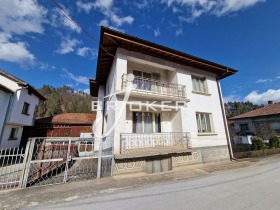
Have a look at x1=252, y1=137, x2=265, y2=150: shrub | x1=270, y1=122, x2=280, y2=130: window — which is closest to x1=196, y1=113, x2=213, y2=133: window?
x1=252, y1=137, x2=265, y2=150: shrub

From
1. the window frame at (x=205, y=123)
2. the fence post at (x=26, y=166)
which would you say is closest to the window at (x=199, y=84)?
the window frame at (x=205, y=123)

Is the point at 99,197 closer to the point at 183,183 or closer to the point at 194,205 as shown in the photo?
the point at 194,205

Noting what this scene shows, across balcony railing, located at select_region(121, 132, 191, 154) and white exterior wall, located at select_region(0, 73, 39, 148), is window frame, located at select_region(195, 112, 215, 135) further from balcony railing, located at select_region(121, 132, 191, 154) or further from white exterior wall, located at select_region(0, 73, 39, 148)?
white exterior wall, located at select_region(0, 73, 39, 148)

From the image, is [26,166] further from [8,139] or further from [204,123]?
[8,139]

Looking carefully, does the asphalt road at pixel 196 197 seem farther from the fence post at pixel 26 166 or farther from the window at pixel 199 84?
the window at pixel 199 84

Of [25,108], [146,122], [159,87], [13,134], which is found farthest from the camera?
[25,108]

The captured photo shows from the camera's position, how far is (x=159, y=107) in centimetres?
891

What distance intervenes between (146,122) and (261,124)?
22.0 m

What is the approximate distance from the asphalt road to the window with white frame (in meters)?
4.25

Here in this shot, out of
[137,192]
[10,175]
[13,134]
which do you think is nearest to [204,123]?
[137,192]

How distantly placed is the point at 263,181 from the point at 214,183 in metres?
2.06

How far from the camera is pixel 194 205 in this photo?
374cm

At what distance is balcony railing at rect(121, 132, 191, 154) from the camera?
24.1 ft

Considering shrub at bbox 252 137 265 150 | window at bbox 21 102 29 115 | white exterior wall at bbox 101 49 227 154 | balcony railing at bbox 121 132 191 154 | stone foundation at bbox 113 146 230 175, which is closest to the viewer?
stone foundation at bbox 113 146 230 175
